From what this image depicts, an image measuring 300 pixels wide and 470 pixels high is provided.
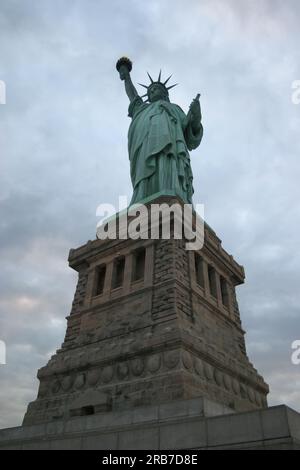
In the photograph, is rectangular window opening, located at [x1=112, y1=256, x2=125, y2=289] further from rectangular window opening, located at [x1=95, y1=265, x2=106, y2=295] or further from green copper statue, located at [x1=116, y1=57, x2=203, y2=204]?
green copper statue, located at [x1=116, y1=57, x2=203, y2=204]

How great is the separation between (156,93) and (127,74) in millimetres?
3887

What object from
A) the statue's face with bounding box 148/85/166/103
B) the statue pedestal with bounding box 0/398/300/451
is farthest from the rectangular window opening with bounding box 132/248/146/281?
the statue's face with bounding box 148/85/166/103

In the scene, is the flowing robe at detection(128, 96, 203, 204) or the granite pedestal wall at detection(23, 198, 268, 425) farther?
the flowing robe at detection(128, 96, 203, 204)

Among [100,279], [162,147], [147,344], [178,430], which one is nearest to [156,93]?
[162,147]

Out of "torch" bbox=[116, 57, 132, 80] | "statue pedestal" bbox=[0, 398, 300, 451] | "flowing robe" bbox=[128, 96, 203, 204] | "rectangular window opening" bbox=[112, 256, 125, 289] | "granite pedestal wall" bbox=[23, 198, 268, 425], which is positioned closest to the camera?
"statue pedestal" bbox=[0, 398, 300, 451]

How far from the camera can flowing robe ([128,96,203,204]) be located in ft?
66.1

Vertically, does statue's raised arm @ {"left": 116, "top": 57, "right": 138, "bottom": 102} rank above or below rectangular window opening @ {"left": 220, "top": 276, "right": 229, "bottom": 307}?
above

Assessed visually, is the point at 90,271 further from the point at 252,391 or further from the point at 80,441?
the point at 80,441

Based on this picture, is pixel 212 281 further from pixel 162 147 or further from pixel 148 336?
pixel 162 147

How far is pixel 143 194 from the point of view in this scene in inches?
788

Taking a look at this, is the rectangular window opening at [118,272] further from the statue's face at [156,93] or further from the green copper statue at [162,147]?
the statue's face at [156,93]

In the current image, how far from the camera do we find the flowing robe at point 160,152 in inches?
794

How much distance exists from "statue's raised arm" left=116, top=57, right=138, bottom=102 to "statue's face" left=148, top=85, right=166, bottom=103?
46.1 inches

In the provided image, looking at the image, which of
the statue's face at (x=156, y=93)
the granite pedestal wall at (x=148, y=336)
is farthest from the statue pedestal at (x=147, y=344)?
the statue's face at (x=156, y=93)
